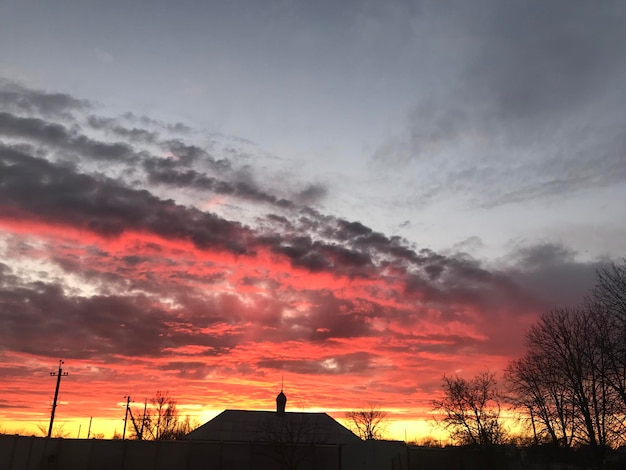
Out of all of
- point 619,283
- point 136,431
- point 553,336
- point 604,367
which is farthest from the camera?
point 136,431

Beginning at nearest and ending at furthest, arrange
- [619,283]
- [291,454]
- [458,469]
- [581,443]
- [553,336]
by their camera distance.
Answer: [619,283]
[581,443]
[553,336]
[291,454]
[458,469]

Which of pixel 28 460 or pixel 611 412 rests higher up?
pixel 611 412

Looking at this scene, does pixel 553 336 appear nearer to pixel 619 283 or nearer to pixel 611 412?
pixel 611 412

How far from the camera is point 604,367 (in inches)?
1395

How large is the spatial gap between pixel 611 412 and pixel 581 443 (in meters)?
6.16

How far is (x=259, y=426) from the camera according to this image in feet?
217

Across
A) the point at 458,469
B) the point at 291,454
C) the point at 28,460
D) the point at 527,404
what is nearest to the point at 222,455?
the point at 291,454

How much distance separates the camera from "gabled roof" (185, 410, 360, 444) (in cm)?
6372

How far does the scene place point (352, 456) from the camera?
4853cm

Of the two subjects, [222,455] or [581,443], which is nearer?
[581,443]

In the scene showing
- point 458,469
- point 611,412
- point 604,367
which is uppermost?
point 604,367

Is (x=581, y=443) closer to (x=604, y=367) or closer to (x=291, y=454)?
(x=604, y=367)

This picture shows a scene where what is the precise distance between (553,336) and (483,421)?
17.0m

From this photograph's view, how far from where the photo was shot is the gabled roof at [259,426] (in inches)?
2509
